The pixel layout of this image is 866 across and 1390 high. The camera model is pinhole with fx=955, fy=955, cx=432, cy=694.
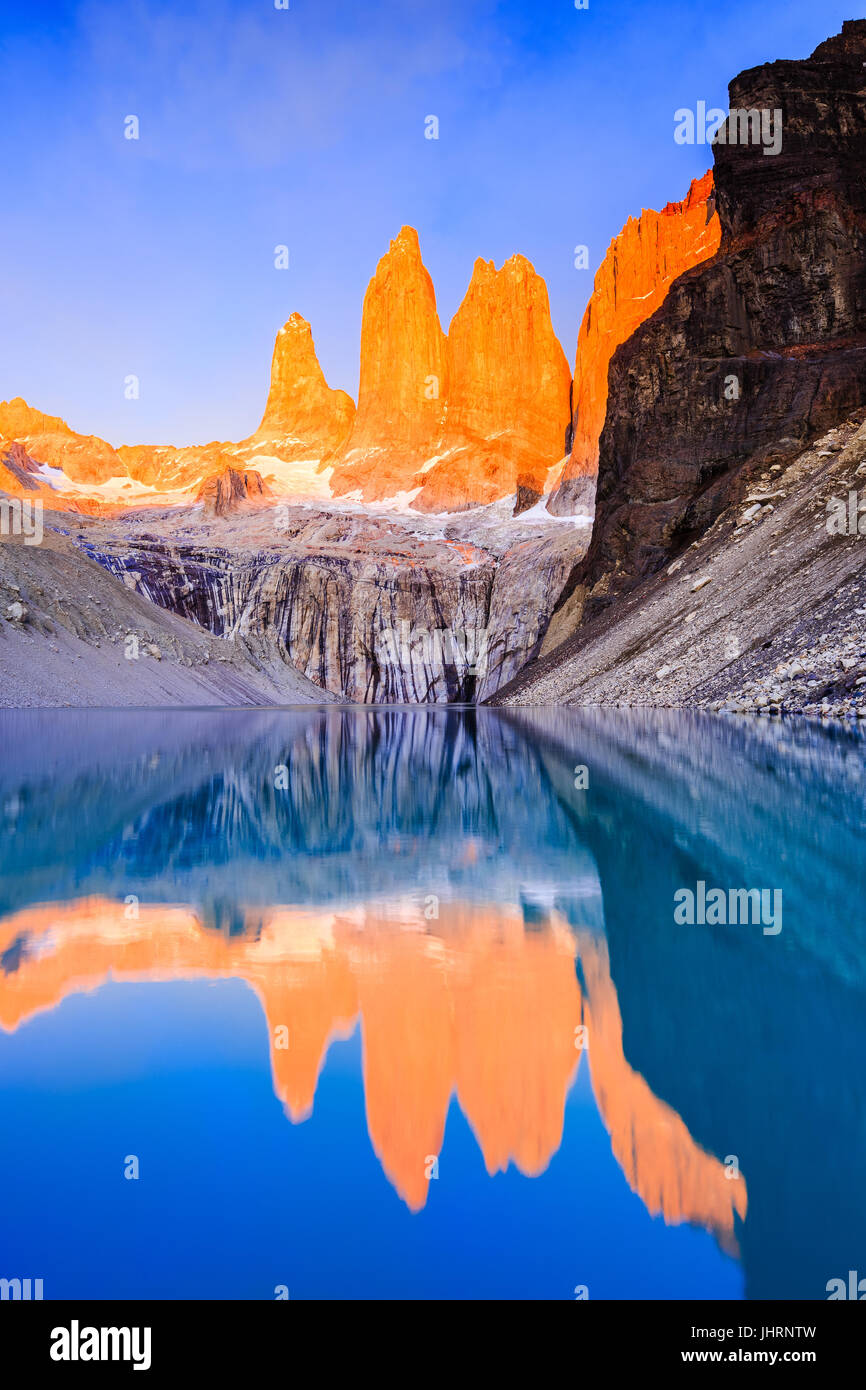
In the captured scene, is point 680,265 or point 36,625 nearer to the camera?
point 36,625

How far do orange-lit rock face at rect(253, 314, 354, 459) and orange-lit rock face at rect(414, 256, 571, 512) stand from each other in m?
34.4

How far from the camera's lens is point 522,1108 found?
11.5ft

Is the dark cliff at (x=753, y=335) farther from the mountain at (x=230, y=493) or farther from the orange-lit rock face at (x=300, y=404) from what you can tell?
the orange-lit rock face at (x=300, y=404)

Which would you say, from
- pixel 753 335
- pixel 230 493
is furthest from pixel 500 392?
pixel 753 335

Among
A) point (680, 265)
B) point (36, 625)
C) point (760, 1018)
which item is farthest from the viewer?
point (680, 265)

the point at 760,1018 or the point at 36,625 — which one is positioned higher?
the point at 36,625

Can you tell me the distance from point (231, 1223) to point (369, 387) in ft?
544

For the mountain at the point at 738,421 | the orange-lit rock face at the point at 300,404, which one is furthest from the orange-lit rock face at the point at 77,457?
the mountain at the point at 738,421

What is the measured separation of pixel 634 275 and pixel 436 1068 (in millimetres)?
144207

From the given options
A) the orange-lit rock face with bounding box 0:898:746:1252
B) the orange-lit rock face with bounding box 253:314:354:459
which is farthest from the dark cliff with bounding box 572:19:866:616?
the orange-lit rock face with bounding box 253:314:354:459

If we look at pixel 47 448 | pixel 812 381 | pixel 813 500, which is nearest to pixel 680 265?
pixel 812 381

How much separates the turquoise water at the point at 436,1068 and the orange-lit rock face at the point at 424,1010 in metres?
0.02

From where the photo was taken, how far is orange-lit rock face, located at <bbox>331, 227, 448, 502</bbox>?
151000 millimetres

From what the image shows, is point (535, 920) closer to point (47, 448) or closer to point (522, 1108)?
point (522, 1108)
